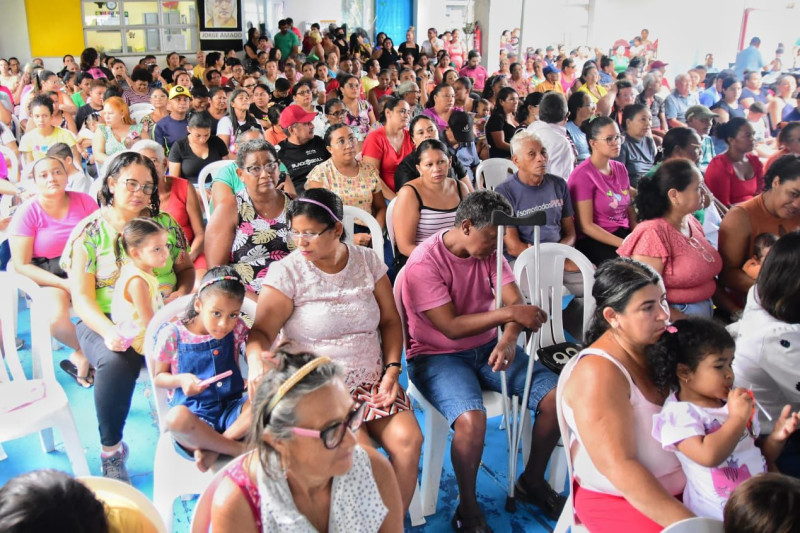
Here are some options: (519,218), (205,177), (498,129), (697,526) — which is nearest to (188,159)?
(205,177)

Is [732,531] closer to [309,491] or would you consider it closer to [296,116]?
[309,491]

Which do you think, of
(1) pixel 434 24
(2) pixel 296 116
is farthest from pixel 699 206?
(1) pixel 434 24

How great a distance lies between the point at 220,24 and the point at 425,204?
11437mm

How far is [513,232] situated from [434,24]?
1283cm

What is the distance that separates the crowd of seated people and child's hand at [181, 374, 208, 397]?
0.8 inches

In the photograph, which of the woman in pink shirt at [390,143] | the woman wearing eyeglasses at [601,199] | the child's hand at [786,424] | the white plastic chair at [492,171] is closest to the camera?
the child's hand at [786,424]

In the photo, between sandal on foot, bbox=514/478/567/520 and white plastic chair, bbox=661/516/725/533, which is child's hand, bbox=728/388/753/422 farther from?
sandal on foot, bbox=514/478/567/520

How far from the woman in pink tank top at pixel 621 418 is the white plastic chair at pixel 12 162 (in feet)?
14.9

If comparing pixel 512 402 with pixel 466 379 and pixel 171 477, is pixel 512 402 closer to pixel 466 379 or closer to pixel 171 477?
pixel 466 379

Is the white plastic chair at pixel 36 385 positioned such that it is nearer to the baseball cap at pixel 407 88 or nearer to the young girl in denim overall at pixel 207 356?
the young girl in denim overall at pixel 207 356

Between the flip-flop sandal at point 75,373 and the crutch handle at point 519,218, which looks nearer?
the crutch handle at point 519,218

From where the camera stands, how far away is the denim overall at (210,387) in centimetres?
209

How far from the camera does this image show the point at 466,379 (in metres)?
2.28

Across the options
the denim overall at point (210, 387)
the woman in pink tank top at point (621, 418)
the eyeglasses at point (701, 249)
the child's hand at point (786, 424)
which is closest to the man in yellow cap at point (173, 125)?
the denim overall at point (210, 387)
